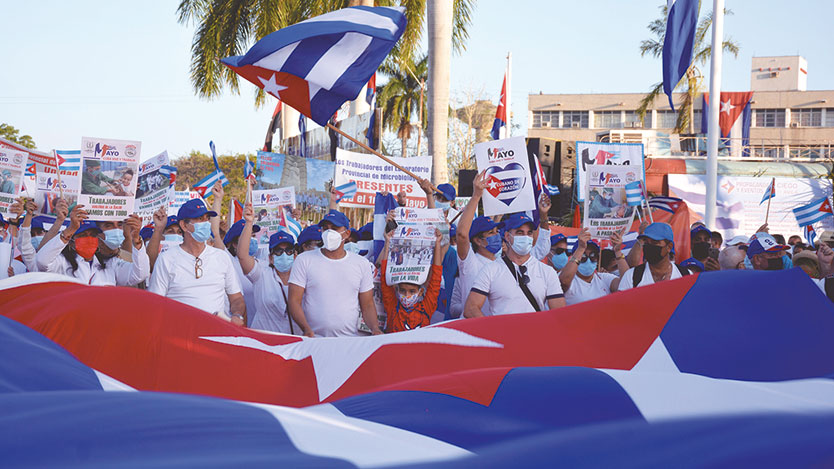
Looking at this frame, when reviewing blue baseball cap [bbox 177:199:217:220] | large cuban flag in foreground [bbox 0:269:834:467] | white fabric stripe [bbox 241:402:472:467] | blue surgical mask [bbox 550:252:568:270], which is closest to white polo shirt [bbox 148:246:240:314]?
blue baseball cap [bbox 177:199:217:220]

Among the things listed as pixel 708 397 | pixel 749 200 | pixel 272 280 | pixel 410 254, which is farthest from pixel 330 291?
pixel 749 200

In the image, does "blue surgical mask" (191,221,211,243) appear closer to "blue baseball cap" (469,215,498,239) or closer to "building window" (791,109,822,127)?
"blue baseball cap" (469,215,498,239)

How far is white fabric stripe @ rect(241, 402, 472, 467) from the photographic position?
7.38 ft

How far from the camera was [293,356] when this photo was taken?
207 inches

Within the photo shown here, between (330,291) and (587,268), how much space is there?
2.61 metres

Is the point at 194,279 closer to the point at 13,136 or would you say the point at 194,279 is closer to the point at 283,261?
the point at 283,261

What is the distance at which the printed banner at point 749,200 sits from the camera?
2928cm

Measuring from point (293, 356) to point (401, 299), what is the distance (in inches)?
53.6

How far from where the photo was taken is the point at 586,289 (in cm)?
728

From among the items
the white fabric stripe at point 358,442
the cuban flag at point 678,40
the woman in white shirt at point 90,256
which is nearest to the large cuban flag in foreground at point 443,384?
the white fabric stripe at point 358,442

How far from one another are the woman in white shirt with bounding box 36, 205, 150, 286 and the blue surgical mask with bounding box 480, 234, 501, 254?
290 centimetres

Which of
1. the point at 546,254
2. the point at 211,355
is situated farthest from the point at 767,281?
the point at 546,254

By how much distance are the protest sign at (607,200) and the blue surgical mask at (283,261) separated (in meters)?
3.03

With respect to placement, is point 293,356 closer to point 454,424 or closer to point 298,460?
point 454,424
